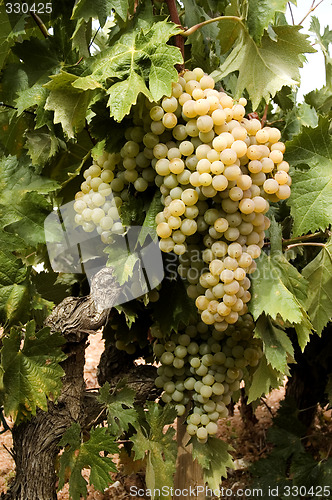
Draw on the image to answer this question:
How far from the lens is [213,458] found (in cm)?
89

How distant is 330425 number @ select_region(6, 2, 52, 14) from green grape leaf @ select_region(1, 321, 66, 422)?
50 cm

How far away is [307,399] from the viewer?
154 cm

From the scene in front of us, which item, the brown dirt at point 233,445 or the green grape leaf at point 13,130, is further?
the brown dirt at point 233,445

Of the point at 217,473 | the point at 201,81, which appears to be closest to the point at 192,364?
the point at 217,473

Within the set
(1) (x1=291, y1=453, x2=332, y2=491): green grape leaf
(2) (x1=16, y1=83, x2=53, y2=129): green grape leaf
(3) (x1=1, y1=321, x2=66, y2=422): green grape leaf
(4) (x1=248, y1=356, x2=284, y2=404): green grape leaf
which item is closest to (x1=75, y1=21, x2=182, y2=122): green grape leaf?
(2) (x1=16, y1=83, x2=53, y2=129): green grape leaf

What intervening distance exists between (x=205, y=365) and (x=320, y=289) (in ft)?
0.79

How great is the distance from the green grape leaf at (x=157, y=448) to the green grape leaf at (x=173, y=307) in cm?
15

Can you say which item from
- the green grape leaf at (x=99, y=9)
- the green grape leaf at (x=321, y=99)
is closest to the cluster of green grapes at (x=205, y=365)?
the green grape leaf at (x=99, y=9)

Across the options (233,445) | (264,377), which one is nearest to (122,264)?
(264,377)

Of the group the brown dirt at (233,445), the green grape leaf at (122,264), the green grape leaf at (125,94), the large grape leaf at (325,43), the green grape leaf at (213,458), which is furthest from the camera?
→ the brown dirt at (233,445)

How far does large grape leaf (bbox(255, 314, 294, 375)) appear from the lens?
0.78 metres

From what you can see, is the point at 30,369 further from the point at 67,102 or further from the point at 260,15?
the point at 260,15

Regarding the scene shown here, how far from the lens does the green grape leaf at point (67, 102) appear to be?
702 millimetres

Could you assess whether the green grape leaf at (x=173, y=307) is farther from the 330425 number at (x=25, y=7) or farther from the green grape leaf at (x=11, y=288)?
the 330425 number at (x=25, y=7)
